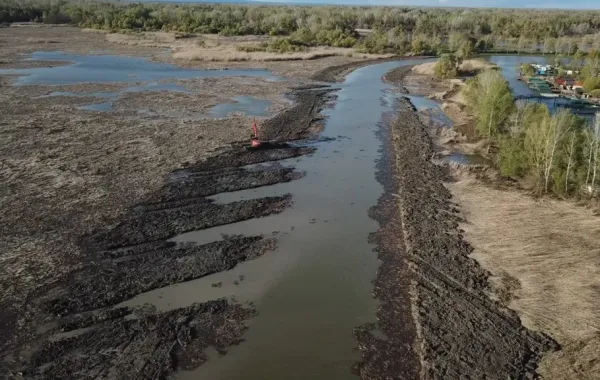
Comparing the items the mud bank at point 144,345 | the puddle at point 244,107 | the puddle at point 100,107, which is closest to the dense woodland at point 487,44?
the mud bank at point 144,345

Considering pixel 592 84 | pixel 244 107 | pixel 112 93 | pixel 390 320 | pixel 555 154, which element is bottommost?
pixel 390 320

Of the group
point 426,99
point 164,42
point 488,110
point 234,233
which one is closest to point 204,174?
point 234,233

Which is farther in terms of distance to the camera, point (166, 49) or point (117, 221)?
point (166, 49)

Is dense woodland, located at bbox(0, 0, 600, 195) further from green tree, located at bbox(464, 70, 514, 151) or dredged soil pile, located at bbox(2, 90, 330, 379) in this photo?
dredged soil pile, located at bbox(2, 90, 330, 379)

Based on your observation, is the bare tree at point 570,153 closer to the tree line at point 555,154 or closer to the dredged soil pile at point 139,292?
the tree line at point 555,154

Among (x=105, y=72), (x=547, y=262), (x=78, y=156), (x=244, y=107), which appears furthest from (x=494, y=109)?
(x=105, y=72)

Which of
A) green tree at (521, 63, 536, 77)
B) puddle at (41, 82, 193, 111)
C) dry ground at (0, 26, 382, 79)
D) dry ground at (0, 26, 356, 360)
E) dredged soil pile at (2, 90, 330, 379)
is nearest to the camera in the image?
dredged soil pile at (2, 90, 330, 379)

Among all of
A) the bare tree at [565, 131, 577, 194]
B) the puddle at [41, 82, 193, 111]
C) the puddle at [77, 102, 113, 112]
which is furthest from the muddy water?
the puddle at [41, 82, 193, 111]

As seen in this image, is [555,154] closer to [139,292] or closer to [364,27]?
[139,292]
